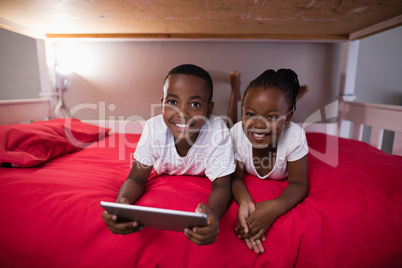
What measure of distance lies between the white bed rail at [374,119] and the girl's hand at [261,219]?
2.92 feet

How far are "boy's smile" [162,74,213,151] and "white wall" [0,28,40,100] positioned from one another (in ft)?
5.19

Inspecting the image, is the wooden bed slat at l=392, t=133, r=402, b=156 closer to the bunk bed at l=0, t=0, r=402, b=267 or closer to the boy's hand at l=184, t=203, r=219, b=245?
the bunk bed at l=0, t=0, r=402, b=267

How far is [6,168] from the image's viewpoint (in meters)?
0.77

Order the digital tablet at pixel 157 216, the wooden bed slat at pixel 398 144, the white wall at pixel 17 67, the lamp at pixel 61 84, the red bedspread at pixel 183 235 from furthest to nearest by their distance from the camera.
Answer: the white wall at pixel 17 67, the lamp at pixel 61 84, the wooden bed slat at pixel 398 144, the red bedspread at pixel 183 235, the digital tablet at pixel 157 216

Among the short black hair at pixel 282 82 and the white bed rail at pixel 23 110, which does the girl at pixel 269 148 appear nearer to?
the short black hair at pixel 282 82

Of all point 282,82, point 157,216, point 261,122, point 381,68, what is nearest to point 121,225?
point 157,216

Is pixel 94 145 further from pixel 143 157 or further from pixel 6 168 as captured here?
pixel 143 157

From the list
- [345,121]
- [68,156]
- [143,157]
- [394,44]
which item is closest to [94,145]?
[68,156]

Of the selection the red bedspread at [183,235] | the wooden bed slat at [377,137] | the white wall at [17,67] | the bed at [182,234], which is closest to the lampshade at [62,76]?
the white wall at [17,67]

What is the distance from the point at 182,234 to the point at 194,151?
0.30 m

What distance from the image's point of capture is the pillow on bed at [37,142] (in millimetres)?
784

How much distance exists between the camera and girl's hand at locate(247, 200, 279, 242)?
1.76 ft

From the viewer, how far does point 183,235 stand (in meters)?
0.52

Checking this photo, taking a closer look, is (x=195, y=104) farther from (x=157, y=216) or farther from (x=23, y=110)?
(x=23, y=110)
